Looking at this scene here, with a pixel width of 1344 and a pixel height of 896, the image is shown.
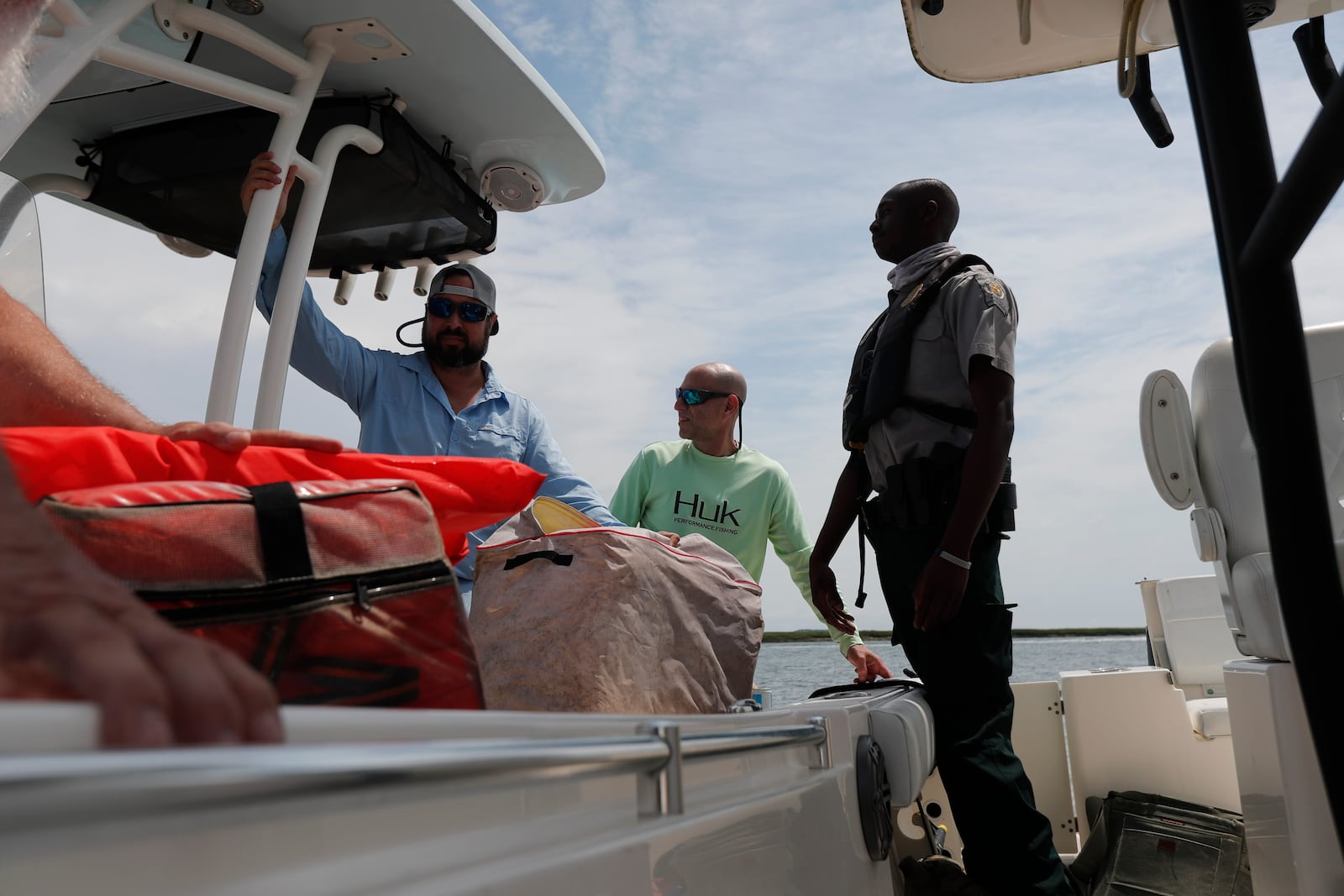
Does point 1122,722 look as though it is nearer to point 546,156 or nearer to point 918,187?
point 918,187

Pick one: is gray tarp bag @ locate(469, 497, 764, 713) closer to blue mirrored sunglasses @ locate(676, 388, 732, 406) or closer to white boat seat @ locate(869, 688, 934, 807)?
white boat seat @ locate(869, 688, 934, 807)

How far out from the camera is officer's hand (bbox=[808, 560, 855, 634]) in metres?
3.04

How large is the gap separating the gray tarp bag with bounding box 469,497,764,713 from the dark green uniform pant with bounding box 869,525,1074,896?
0.89m

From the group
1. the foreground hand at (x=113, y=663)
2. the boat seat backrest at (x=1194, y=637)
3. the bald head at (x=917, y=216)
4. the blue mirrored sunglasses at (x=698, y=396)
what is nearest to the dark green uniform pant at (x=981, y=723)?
the bald head at (x=917, y=216)

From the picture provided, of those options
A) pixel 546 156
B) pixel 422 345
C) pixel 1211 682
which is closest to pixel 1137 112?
pixel 546 156

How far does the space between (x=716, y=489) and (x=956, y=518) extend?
1542mm

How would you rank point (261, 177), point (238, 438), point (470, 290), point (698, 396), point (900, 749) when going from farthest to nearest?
point (698, 396)
point (470, 290)
point (261, 177)
point (900, 749)
point (238, 438)

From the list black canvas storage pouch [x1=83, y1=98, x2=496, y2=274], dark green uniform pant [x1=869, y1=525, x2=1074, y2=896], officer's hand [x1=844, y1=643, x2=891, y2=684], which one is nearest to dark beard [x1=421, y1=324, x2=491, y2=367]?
black canvas storage pouch [x1=83, y1=98, x2=496, y2=274]

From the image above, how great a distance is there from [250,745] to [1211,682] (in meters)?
4.64

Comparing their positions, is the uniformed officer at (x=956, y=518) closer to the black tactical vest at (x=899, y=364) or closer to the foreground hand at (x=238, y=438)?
the black tactical vest at (x=899, y=364)

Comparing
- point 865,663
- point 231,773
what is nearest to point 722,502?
point 865,663

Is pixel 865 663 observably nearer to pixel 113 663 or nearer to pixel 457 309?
pixel 457 309

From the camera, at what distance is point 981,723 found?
229 centimetres

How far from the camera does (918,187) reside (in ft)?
9.08
